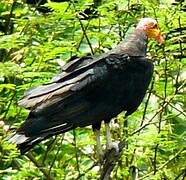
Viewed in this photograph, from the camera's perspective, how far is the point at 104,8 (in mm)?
4117

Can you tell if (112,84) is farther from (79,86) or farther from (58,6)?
(58,6)

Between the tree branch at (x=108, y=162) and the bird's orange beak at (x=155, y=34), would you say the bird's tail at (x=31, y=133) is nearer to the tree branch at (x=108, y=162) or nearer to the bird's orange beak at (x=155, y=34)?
the tree branch at (x=108, y=162)

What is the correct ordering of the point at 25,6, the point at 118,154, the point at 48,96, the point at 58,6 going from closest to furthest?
the point at 48,96, the point at 118,154, the point at 58,6, the point at 25,6

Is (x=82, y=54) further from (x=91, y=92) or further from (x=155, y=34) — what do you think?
(x=91, y=92)

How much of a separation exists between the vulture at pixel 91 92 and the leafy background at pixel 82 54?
17 centimetres

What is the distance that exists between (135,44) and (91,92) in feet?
1.40

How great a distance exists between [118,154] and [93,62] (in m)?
0.50

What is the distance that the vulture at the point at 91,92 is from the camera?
353 cm

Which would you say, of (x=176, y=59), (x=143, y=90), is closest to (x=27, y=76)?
(x=143, y=90)

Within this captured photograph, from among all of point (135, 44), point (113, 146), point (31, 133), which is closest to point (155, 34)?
point (135, 44)

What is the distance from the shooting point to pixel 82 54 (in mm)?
4398

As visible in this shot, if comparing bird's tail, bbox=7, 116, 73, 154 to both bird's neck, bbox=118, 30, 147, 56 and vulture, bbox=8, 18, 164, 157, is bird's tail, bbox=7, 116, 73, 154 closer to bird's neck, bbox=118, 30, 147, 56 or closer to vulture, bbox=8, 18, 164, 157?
vulture, bbox=8, 18, 164, 157

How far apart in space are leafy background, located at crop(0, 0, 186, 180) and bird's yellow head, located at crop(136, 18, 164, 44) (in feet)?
0.29

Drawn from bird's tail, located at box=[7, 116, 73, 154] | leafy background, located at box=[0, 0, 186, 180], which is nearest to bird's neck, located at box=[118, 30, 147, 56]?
leafy background, located at box=[0, 0, 186, 180]
